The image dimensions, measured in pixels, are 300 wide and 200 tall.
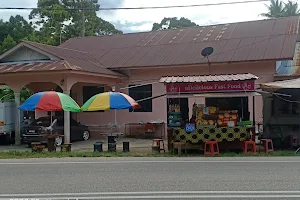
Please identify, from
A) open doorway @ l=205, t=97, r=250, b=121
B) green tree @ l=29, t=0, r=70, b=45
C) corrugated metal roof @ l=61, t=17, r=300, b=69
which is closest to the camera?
open doorway @ l=205, t=97, r=250, b=121

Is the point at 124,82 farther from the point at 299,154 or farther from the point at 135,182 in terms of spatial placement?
the point at 135,182

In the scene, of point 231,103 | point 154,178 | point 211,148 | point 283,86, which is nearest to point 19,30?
point 231,103

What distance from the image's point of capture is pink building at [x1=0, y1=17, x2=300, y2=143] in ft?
61.9

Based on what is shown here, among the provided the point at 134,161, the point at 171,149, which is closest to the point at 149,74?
the point at 171,149

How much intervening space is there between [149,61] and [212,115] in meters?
7.84

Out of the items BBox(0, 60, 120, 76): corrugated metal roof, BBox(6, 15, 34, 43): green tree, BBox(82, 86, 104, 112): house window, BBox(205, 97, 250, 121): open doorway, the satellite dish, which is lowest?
BBox(205, 97, 250, 121): open doorway

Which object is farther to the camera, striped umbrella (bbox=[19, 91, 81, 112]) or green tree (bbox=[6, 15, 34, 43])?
green tree (bbox=[6, 15, 34, 43])

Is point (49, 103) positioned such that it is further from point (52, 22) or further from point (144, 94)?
point (52, 22)

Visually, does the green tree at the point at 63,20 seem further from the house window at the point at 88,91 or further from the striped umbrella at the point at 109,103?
the striped umbrella at the point at 109,103

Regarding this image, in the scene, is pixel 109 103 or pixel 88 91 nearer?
pixel 109 103

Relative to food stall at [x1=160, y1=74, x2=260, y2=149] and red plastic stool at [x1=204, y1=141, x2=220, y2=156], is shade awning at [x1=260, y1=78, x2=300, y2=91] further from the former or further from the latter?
red plastic stool at [x1=204, y1=141, x2=220, y2=156]

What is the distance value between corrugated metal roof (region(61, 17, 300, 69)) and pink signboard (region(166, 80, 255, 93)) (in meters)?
5.25

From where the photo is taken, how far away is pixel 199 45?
22469 millimetres

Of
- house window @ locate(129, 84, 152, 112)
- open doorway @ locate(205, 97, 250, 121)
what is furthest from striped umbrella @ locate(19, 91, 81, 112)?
house window @ locate(129, 84, 152, 112)
